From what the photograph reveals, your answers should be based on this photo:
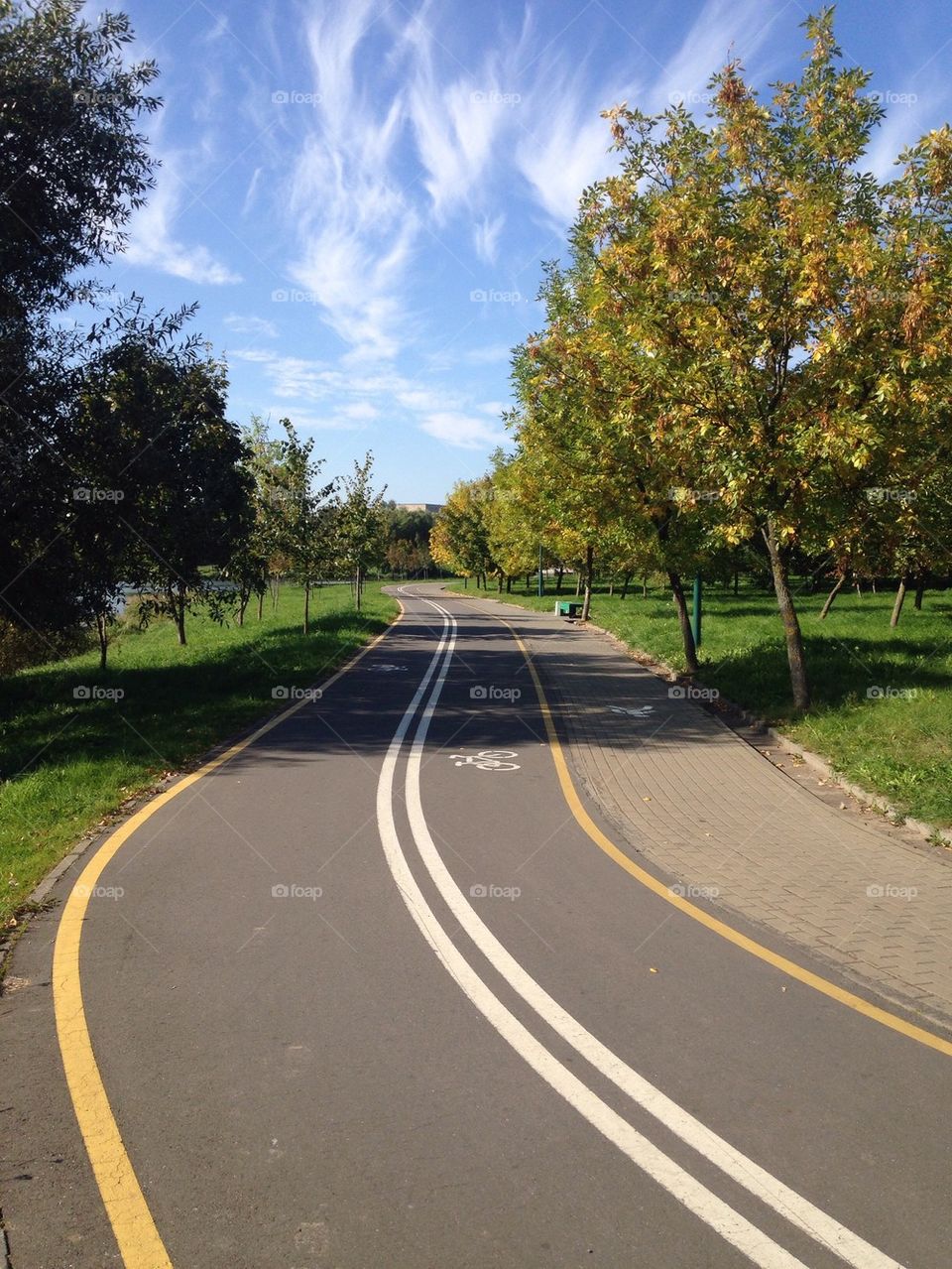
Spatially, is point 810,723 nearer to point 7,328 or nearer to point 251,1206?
point 251,1206

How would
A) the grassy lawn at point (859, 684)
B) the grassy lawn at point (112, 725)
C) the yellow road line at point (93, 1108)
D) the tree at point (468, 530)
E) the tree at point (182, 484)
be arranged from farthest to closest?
the tree at point (468, 530) → the tree at point (182, 484) → the grassy lawn at point (859, 684) → the grassy lawn at point (112, 725) → the yellow road line at point (93, 1108)

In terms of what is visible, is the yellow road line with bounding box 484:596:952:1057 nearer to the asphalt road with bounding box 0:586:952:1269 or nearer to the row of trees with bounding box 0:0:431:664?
the asphalt road with bounding box 0:586:952:1269

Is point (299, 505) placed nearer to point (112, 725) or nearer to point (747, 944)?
point (112, 725)

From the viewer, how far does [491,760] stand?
11.5 metres

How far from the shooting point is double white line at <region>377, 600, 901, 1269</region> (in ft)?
11.0

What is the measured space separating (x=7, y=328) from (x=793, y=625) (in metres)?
12.0

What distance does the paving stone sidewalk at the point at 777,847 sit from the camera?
597 centimetres

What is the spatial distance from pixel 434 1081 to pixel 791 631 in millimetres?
10894

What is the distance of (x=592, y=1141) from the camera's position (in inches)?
155

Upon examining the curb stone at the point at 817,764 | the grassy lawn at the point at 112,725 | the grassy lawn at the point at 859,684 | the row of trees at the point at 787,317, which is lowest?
the grassy lawn at the point at 112,725

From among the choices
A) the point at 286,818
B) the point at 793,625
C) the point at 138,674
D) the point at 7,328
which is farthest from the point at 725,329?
the point at 138,674

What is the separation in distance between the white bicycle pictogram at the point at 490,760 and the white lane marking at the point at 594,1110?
3748mm

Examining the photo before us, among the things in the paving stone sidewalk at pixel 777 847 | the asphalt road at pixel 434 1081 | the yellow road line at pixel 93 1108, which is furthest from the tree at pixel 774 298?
the yellow road line at pixel 93 1108

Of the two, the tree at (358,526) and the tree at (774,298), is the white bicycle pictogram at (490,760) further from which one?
the tree at (358,526)
